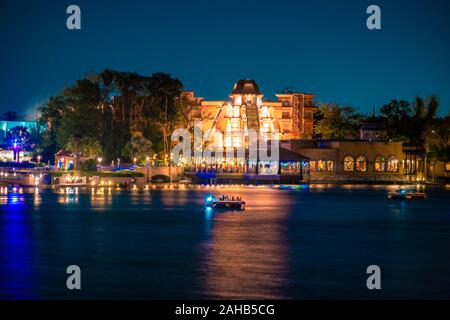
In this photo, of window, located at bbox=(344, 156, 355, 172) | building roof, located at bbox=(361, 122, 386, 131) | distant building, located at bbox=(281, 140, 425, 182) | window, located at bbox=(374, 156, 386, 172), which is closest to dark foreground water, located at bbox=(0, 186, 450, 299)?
distant building, located at bbox=(281, 140, 425, 182)

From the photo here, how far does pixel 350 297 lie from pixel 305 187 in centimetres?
6752

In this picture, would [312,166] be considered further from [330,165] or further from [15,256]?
[15,256]

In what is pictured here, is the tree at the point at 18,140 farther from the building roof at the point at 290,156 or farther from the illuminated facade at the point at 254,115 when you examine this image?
the building roof at the point at 290,156

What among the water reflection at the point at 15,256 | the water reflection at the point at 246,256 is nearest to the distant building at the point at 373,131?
the water reflection at the point at 246,256

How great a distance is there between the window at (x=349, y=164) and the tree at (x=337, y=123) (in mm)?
14126

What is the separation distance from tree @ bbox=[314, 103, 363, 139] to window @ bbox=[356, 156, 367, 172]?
44.8 ft

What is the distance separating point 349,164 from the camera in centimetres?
10638

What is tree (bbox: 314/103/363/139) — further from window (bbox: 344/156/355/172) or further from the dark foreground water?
the dark foreground water

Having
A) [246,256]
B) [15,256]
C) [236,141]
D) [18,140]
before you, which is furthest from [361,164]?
[15,256]

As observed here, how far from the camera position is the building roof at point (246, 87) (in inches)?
5044

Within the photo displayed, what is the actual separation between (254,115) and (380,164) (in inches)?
919

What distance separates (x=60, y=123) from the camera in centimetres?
10531
